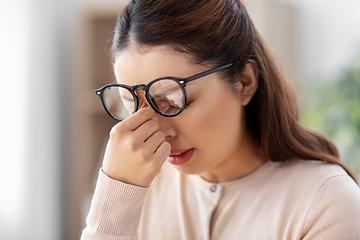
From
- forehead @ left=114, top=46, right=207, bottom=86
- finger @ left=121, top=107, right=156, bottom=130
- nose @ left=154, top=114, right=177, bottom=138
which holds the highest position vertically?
forehead @ left=114, top=46, right=207, bottom=86

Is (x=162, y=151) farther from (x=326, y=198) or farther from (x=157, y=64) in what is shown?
(x=326, y=198)

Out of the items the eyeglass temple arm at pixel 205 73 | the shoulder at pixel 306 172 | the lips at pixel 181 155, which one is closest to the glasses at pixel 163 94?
the eyeglass temple arm at pixel 205 73

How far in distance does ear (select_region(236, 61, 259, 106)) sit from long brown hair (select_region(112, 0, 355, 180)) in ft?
0.07

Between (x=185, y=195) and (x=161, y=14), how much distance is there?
2.02 ft

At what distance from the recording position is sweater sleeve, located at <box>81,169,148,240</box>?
858mm

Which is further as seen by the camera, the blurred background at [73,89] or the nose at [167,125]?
the blurred background at [73,89]

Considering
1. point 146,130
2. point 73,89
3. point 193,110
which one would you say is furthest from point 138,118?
point 73,89

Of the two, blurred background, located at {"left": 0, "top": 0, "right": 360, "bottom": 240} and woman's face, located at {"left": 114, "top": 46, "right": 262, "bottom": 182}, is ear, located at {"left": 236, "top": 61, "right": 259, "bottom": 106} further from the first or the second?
blurred background, located at {"left": 0, "top": 0, "right": 360, "bottom": 240}

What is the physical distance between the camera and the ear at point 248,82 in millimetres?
1000

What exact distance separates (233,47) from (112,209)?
53 centimetres

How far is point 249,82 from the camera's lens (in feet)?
3.33

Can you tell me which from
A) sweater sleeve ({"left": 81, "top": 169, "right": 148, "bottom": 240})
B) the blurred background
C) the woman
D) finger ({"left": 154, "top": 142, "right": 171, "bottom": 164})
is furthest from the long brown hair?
the blurred background

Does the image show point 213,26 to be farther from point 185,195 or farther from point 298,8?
point 298,8

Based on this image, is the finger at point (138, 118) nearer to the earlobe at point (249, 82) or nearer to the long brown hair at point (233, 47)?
the long brown hair at point (233, 47)
